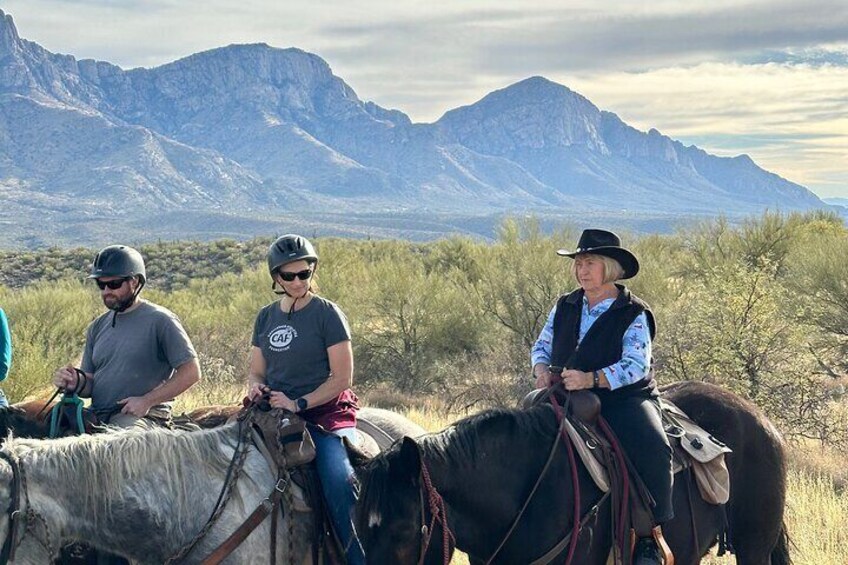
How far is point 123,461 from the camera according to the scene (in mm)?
3621

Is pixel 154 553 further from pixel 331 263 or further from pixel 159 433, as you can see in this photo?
pixel 331 263

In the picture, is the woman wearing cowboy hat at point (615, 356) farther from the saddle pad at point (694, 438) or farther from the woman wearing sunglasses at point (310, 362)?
the woman wearing sunglasses at point (310, 362)

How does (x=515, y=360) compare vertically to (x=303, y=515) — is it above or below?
below

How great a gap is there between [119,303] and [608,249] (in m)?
3.15

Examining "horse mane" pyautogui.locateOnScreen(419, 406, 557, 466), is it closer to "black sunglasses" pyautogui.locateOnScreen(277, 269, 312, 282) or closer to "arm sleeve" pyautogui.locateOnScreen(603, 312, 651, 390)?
"arm sleeve" pyautogui.locateOnScreen(603, 312, 651, 390)

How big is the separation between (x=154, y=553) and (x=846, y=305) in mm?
17971

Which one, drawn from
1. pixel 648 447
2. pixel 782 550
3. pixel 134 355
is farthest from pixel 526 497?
pixel 134 355

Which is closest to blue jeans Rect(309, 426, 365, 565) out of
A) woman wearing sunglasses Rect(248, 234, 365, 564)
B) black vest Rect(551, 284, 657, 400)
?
woman wearing sunglasses Rect(248, 234, 365, 564)

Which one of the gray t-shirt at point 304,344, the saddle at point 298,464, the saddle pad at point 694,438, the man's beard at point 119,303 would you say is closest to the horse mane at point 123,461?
the saddle at point 298,464

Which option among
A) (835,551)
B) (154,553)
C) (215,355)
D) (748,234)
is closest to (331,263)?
(215,355)

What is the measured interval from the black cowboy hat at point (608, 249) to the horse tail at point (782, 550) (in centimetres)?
228

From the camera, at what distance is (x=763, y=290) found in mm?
13047

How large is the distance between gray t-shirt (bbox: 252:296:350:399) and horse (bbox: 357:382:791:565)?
890 millimetres

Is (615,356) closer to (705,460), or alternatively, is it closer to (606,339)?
(606,339)
